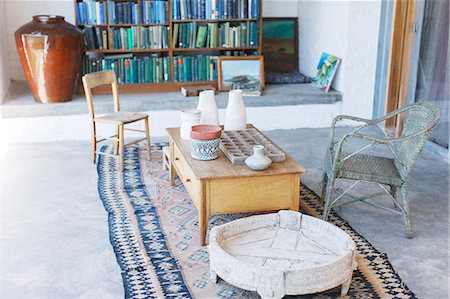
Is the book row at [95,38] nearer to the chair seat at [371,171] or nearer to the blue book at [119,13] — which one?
the blue book at [119,13]

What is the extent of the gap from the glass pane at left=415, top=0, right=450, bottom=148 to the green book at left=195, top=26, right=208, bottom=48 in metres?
2.36

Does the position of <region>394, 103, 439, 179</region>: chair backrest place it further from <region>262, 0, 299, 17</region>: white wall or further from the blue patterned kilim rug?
<region>262, 0, 299, 17</region>: white wall

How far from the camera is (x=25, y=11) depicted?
6941mm

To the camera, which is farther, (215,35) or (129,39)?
(215,35)

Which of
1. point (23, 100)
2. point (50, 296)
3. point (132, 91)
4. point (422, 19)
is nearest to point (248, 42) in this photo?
point (132, 91)

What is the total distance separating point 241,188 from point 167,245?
576 millimetres

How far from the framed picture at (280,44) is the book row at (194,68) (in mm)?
1058

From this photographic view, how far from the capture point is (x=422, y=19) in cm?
573

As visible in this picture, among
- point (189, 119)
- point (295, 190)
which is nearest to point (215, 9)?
point (189, 119)

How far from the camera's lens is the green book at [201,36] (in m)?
6.76

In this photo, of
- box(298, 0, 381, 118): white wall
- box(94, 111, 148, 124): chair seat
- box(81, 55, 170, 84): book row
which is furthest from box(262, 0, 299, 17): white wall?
box(94, 111, 148, 124): chair seat

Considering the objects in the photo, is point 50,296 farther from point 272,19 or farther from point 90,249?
point 272,19

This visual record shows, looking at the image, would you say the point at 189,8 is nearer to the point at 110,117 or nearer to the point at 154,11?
the point at 154,11

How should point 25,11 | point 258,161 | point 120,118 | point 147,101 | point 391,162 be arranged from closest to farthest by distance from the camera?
1. point 258,161
2. point 391,162
3. point 120,118
4. point 147,101
5. point 25,11
